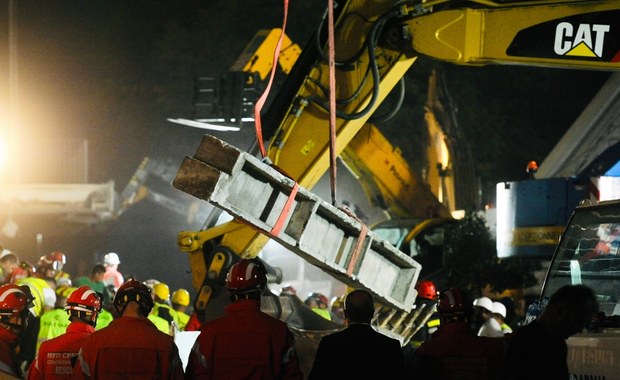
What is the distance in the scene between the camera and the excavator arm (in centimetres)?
1072

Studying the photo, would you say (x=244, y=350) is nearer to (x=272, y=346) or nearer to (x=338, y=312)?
(x=272, y=346)

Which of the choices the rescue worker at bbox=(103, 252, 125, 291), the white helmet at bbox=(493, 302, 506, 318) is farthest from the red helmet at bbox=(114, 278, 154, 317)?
the rescue worker at bbox=(103, 252, 125, 291)

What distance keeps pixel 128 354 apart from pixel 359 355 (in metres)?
1.35

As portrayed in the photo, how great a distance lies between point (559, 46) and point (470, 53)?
939 millimetres

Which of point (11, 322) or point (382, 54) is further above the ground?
point (382, 54)

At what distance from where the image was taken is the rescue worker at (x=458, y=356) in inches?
285

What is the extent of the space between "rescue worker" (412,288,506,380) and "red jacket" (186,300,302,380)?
91 cm

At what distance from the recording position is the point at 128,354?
6660 mm

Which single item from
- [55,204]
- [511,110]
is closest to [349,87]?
[511,110]

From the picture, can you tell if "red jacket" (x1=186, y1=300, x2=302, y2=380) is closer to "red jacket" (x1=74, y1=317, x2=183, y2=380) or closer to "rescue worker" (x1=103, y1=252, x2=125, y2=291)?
"red jacket" (x1=74, y1=317, x2=183, y2=380)

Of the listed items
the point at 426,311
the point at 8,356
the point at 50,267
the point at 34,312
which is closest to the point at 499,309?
the point at 426,311

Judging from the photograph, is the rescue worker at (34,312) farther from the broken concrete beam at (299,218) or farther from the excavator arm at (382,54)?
the broken concrete beam at (299,218)

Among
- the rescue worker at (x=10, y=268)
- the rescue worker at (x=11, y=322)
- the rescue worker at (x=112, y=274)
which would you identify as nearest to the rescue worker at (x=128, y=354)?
the rescue worker at (x=11, y=322)

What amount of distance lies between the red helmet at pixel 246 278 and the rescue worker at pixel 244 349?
94mm
